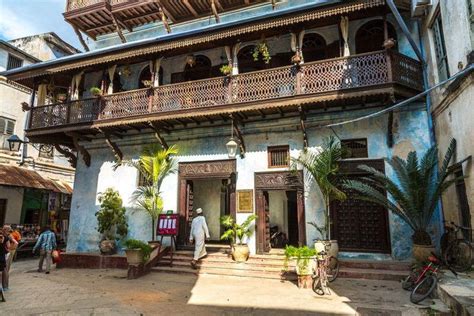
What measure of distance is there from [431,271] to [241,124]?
740 cm

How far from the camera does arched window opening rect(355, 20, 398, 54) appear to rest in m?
10.4

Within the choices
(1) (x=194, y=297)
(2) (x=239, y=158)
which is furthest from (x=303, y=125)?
(1) (x=194, y=297)

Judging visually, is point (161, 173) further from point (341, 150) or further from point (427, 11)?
point (427, 11)

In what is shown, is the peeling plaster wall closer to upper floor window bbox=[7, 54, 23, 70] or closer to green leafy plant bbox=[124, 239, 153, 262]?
green leafy plant bbox=[124, 239, 153, 262]

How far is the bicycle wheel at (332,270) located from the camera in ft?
26.3

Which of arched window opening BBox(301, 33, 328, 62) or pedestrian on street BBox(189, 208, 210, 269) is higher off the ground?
arched window opening BBox(301, 33, 328, 62)

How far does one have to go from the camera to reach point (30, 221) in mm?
19500

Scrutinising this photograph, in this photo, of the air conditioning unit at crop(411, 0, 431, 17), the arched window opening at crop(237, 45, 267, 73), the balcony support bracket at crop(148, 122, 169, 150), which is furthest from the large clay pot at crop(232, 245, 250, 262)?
the air conditioning unit at crop(411, 0, 431, 17)

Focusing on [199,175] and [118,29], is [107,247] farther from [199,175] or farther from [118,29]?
[118,29]

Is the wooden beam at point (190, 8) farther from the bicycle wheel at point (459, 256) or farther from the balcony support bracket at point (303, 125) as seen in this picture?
the bicycle wheel at point (459, 256)

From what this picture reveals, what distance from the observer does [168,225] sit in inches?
422

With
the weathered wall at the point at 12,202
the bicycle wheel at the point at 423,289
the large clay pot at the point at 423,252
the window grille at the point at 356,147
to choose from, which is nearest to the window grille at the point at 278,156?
the window grille at the point at 356,147

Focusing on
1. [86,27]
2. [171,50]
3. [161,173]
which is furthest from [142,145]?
[86,27]

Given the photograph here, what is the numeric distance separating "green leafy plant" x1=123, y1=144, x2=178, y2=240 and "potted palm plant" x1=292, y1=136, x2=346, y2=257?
513 centimetres
